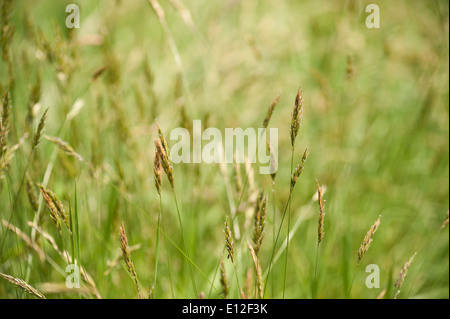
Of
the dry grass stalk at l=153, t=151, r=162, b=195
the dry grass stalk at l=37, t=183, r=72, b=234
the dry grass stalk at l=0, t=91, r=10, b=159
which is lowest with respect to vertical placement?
the dry grass stalk at l=37, t=183, r=72, b=234

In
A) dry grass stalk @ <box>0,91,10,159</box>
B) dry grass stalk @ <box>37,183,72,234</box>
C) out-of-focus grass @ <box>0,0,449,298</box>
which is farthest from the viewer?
out-of-focus grass @ <box>0,0,449,298</box>

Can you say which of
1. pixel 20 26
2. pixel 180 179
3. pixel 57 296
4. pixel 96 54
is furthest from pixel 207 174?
pixel 20 26

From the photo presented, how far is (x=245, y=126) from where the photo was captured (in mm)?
2213

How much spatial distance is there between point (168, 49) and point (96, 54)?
491 millimetres

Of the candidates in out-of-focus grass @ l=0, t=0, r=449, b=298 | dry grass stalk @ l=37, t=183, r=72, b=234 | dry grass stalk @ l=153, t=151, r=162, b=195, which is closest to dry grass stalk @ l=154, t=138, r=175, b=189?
dry grass stalk @ l=153, t=151, r=162, b=195

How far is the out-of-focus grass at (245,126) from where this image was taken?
1.39 meters

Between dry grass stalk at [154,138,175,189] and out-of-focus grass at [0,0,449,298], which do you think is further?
out-of-focus grass at [0,0,449,298]

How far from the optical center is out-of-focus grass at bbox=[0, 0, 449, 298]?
4.56 feet

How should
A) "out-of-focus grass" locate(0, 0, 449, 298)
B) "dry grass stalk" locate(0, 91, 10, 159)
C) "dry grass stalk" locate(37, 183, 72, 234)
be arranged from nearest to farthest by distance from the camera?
1. "dry grass stalk" locate(37, 183, 72, 234)
2. "dry grass stalk" locate(0, 91, 10, 159)
3. "out-of-focus grass" locate(0, 0, 449, 298)

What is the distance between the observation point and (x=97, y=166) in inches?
49.1

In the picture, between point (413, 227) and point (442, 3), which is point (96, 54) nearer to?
point (413, 227)

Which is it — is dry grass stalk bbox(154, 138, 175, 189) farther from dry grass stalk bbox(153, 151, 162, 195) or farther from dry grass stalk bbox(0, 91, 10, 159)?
dry grass stalk bbox(0, 91, 10, 159)

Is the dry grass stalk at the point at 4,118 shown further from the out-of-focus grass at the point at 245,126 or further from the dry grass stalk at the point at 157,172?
the dry grass stalk at the point at 157,172
